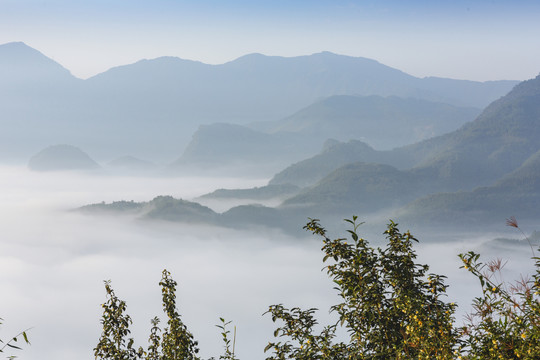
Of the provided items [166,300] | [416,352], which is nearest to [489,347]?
[416,352]

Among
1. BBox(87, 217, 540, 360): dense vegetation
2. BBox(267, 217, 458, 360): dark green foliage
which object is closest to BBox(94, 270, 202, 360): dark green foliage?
BBox(87, 217, 540, 360): dense vegetation

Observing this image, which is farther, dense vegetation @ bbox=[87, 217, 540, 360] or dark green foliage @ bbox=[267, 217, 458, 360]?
dark green foliage @ bbox=[267, 217, 458, 360]

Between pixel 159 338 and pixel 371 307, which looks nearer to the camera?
pixel 371 307

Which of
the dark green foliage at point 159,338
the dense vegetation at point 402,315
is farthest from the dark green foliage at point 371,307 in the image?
the dark green foliage at point 159,338

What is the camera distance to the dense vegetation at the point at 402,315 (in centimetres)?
814

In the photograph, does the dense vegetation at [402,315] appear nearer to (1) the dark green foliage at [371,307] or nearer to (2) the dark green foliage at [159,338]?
(1) the dark green foliage at [371,307]

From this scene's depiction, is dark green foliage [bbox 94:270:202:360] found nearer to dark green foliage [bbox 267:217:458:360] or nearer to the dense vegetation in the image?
the dense vegetation

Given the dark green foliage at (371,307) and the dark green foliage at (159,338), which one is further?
the dark green foliage at (159,338)

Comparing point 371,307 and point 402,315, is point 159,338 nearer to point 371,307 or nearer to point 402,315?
point 371,307

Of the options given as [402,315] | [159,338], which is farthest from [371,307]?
[159,338]

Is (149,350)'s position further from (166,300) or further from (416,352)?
(416,352)

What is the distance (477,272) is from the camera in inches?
327

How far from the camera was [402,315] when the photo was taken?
10141 mm

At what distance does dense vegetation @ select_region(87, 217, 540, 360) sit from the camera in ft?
26.7
